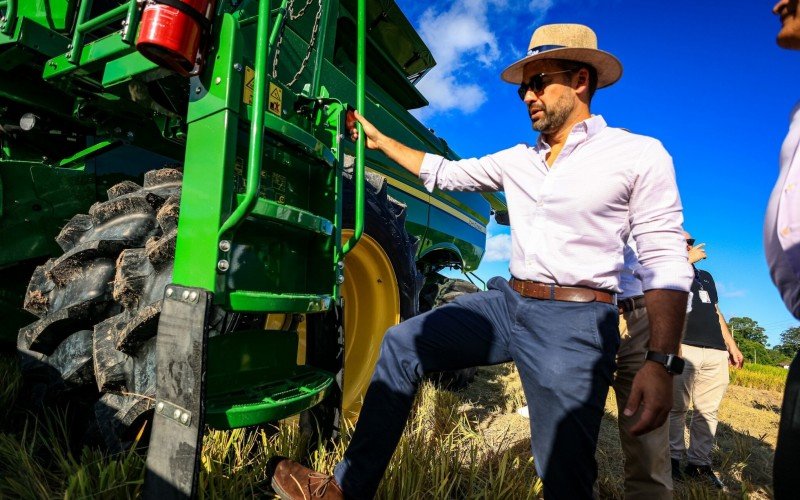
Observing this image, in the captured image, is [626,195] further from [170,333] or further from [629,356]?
[170,333]

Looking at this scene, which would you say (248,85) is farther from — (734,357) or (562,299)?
(734,357)

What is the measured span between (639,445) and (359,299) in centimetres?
169

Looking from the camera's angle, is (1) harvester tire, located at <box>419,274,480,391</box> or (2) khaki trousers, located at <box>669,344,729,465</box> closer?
(2) khaki trousers, located at <box>669,344,729,465</box>

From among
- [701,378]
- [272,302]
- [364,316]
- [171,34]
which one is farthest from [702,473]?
[171,34]

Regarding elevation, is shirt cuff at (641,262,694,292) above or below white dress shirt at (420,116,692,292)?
below

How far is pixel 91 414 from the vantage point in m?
1.74

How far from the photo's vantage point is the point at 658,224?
178 centimetres

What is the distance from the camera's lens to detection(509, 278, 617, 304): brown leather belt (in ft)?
5.96

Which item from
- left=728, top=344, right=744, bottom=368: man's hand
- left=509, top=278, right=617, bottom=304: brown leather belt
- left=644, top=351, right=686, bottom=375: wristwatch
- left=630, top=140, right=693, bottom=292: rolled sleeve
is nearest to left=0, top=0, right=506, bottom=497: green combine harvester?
left=509, top=278, right=617, bottom=304: brown leather belt

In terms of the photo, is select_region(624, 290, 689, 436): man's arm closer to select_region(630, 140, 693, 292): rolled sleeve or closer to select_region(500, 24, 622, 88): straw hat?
select_region(630, 140, 693, 292): rolled sleeve

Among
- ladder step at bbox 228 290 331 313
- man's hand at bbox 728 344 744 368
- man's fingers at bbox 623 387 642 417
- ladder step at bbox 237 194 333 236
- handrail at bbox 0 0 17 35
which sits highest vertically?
handrail at bbox 0 0 17 35

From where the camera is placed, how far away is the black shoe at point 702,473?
346cm

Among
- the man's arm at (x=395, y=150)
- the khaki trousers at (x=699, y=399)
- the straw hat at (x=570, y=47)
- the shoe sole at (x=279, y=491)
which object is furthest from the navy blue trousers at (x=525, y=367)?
the khaki trousers at (x=699, y=399)

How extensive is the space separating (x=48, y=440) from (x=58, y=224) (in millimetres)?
1040
